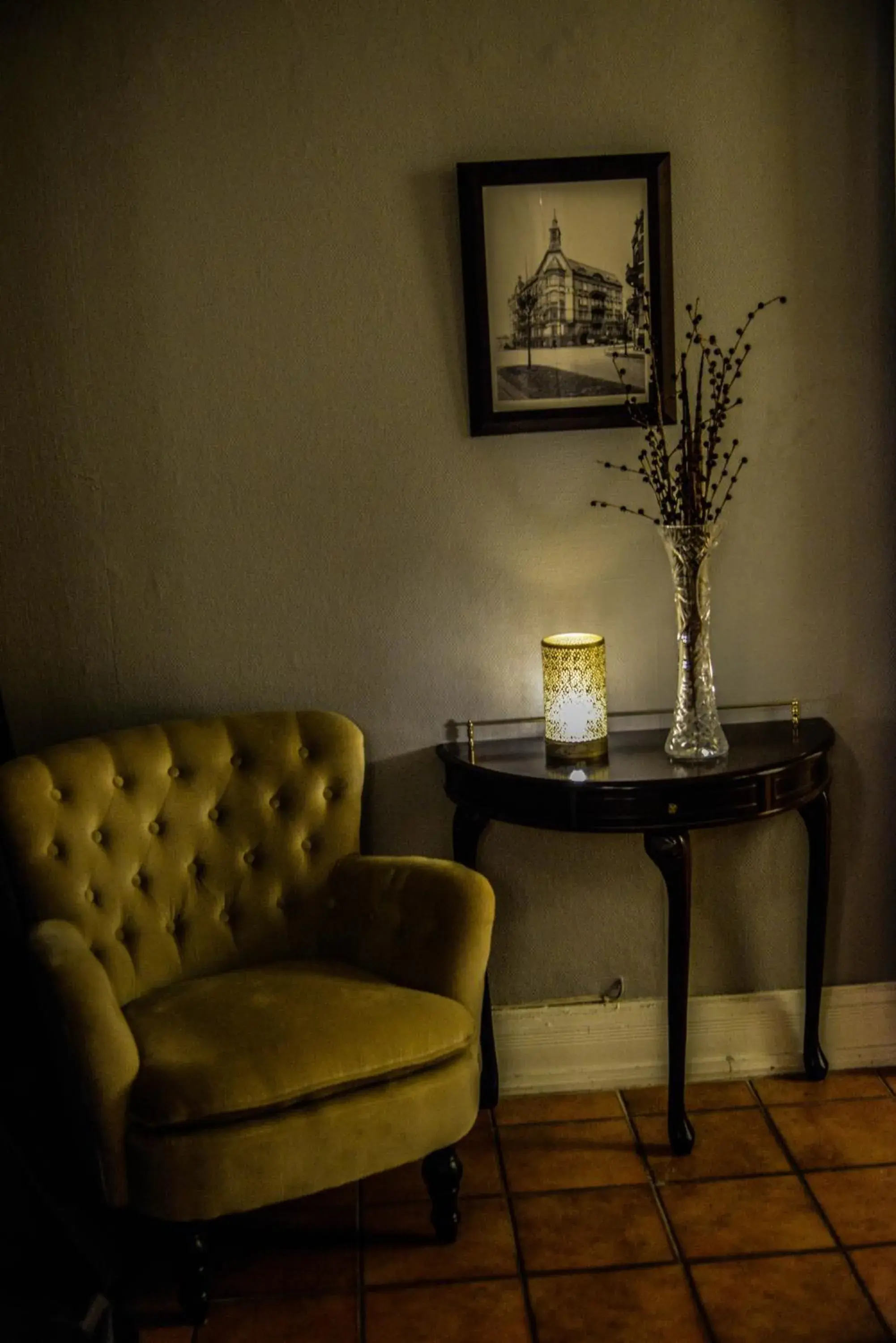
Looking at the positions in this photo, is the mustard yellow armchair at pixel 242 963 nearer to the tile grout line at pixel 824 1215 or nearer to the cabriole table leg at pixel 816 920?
the tile grout line at pixel 824 1215

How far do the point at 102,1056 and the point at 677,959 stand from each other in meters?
1.14

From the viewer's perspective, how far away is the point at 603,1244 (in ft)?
8.02

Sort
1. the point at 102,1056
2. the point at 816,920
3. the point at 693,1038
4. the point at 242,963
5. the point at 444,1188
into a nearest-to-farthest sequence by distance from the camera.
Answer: the point at 102,1056 → the point at 444,1188 → the point at 242,963 → the point at 816,920 → the point at 693,1038

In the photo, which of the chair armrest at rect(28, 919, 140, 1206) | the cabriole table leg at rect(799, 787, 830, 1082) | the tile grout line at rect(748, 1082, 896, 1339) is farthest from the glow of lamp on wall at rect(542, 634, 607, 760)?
the chair armrest at rect(28, 919, 140, 1206)

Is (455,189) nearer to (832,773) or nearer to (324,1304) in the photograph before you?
(832,773)

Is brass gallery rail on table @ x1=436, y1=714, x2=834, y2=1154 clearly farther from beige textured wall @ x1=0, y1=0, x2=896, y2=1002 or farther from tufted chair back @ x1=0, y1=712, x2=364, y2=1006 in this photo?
tufted chair back @ x1=0, y1=712, x2=364, y2=1006

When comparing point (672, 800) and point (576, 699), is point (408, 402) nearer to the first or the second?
point (576, 699)

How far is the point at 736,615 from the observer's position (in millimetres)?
2967

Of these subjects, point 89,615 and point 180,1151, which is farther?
point 89,615

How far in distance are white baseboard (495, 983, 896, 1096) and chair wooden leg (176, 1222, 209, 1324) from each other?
3.10 ft

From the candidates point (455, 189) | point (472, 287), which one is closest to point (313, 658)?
point (472, 287)

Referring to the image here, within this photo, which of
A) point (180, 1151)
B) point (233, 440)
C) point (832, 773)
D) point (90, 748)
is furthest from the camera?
point (832, 773)

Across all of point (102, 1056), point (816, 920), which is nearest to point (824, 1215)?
point (816, 920)

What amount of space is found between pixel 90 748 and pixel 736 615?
1.43m
